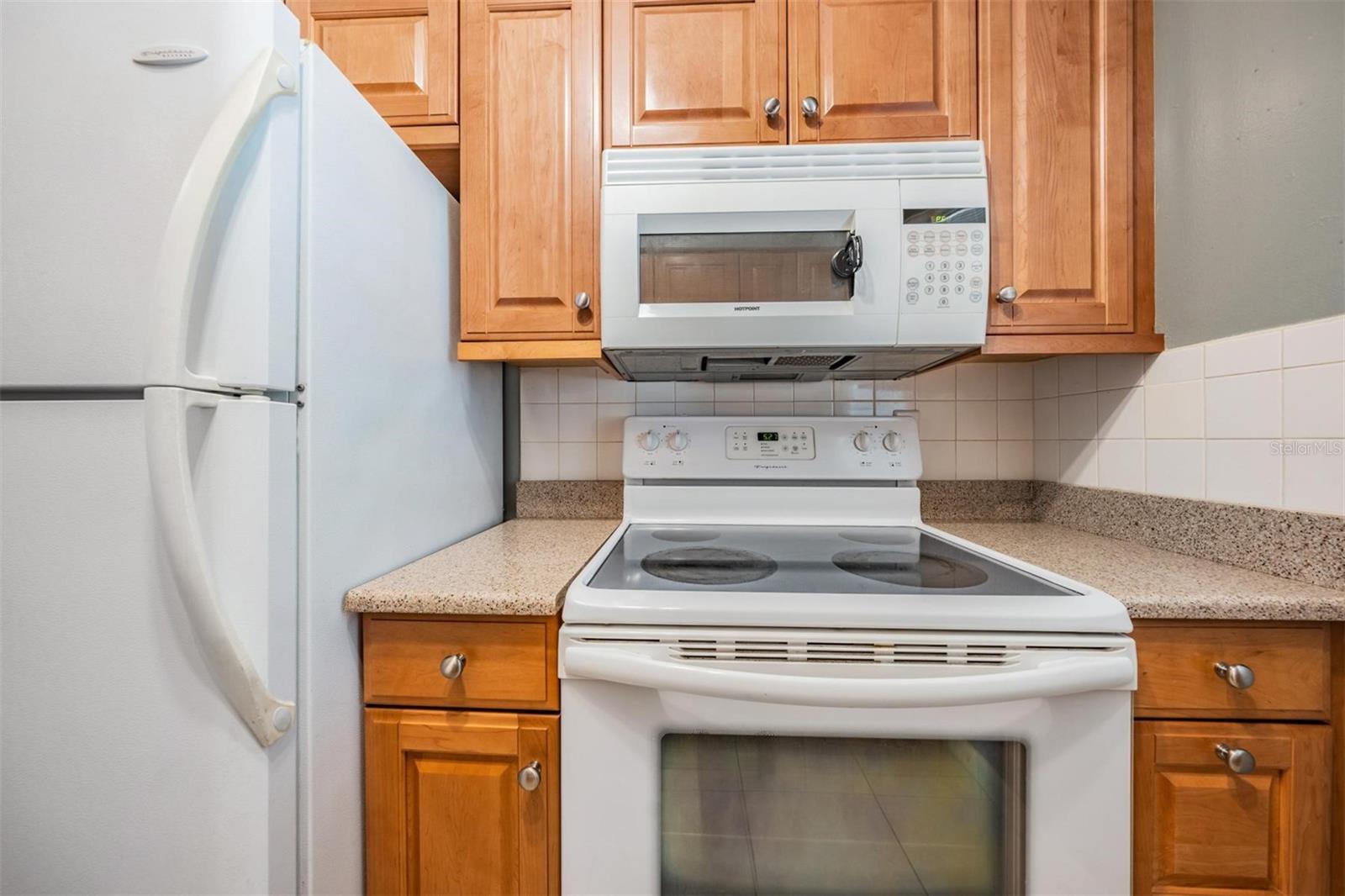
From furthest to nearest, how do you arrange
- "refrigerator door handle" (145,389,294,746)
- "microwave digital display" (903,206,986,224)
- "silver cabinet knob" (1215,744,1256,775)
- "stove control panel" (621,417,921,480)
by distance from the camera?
Result: "stove control panel" (621,417,921,480)
"microwave digital display" (903,206,986,224)
"silver cabinet knob" (1215,744,1256,775)
"refrigerator door handle" (145,389,294,746)

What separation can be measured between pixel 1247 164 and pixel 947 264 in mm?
497

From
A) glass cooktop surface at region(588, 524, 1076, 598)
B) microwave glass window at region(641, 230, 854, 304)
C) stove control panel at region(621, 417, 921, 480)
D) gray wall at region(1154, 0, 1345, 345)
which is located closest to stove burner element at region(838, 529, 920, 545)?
glass cooktop surface at region(588, 524, 1076, 598)

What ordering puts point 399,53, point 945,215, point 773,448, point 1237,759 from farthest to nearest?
point 773,448 < point 399,53 < point 945,215 < point 1237,759

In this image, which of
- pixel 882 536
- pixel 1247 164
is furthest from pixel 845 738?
pixel 1247 164

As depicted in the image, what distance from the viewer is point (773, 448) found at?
1454 millimetres

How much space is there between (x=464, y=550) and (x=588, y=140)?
898mm

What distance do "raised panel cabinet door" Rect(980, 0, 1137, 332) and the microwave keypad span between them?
0.11 meters

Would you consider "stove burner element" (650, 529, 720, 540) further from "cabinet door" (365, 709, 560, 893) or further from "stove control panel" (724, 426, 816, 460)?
"cabinet door" (365, 709, 560, 893)

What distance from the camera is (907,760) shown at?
33.4 inches

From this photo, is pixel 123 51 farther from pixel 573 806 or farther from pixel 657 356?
pixel 573 806

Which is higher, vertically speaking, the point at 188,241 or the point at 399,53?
the point at 399,53

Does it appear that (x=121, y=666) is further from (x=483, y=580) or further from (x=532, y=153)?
(x=532, y=153)

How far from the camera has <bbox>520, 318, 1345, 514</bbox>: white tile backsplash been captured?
35.3 inches

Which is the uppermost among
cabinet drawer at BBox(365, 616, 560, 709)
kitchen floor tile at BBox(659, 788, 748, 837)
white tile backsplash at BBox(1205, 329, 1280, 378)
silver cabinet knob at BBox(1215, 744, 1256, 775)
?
white tile backsplash at BBox(1205, 329, 1280, 378)
